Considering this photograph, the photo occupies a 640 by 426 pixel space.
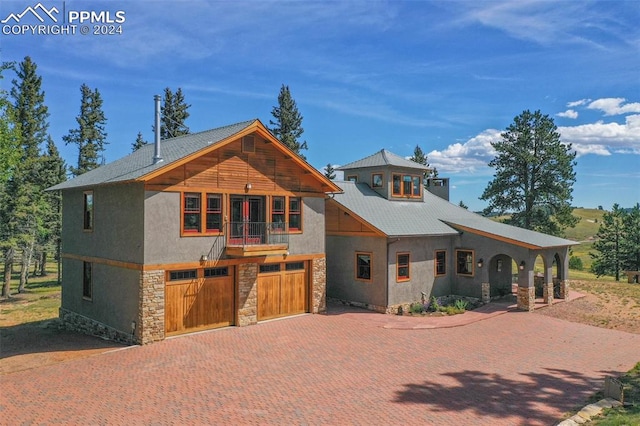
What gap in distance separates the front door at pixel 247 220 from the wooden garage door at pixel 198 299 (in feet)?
4.52

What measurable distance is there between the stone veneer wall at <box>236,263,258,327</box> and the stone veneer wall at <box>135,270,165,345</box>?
3.19 meters

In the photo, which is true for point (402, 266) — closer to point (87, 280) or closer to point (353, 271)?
point (353, 271)

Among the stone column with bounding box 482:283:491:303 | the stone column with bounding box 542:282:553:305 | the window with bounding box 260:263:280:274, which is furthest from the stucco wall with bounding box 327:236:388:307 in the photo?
the stone column with bounding box 542:282:553:305

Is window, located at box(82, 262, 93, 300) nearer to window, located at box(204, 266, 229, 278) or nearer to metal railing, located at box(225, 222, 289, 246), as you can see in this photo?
window, located at box(204, 266, 229, 278)

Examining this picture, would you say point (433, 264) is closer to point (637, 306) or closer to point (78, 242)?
point (637, 306)

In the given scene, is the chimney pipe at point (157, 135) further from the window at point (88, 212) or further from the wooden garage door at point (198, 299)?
the wooden garage door at point (198, 299)

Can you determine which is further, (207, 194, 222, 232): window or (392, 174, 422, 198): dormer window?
(392, 174, 422, 198): dormer window

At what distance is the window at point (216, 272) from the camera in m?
16.8

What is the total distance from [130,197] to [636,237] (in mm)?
38904

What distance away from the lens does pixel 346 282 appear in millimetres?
22156

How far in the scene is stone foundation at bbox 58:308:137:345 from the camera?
626 inches

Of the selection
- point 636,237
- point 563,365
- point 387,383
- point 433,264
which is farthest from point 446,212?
point 636,237

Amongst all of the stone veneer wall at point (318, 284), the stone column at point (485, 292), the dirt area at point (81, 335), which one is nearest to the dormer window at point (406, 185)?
the stone column at point (485, 292)

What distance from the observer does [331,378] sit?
12.1m
